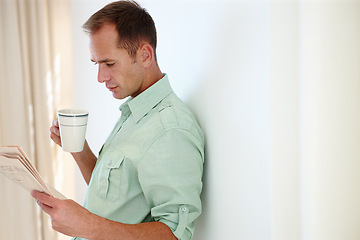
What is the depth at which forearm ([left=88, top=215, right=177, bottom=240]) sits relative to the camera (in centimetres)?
116

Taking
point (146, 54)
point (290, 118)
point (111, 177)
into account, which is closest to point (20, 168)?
point (111, 177)

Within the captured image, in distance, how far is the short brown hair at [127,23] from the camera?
1.36 metres

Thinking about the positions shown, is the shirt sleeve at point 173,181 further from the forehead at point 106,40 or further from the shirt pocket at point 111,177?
the forehead at point 106,40

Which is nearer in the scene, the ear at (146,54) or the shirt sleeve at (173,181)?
the shirt sleeve at (173,181)

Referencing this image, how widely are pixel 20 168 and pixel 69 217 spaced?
165 mm

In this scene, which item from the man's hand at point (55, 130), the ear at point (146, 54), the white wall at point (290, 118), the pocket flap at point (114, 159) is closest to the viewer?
the white wall at point (290, 118)

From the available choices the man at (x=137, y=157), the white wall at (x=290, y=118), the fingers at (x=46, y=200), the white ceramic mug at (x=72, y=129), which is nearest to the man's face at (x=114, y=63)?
the man at (x=137, y=157)

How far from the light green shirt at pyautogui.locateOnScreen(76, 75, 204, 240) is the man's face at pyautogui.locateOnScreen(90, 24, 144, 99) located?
5cm

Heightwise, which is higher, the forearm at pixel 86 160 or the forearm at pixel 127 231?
the forearm at pixel 86 160

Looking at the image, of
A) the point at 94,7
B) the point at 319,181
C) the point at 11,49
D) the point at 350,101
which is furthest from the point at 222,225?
the point at 11,49

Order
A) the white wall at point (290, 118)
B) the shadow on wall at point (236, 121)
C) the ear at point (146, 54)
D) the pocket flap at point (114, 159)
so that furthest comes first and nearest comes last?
1. the ear at point (146, 54)
2. the pocket flap at point (114, 159)
3. the shadow on wall at point (236, 121)
4. the white wall at point (290, 118)

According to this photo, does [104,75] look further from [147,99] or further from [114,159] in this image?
[114,159]

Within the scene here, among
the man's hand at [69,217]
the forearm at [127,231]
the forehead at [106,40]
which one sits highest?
the forehead at [106,40]

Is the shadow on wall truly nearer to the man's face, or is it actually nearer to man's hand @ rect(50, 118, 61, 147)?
the man's face
